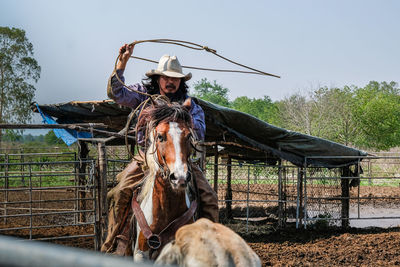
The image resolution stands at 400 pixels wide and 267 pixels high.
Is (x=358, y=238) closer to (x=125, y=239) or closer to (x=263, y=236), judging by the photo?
(x=263, y=236)

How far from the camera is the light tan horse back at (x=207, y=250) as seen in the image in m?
2.04

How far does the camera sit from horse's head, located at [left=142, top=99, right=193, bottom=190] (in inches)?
116

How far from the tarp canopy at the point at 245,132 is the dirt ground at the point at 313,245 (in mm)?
2068

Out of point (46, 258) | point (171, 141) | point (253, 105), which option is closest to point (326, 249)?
point (171, 141)

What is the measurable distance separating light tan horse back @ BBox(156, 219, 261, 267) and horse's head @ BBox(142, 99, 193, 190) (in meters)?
0.72

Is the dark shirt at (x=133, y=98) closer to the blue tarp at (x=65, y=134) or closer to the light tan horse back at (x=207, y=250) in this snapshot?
the light tan horse back at (x=207, y=250)

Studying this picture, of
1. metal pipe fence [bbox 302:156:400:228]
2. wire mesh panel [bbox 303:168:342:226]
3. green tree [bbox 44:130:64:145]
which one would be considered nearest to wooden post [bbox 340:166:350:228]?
metal pipe fence [bbox 302:156:400:228]

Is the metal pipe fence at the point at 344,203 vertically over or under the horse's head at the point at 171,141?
under

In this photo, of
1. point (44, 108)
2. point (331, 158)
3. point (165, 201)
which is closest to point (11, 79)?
point (44, 108)

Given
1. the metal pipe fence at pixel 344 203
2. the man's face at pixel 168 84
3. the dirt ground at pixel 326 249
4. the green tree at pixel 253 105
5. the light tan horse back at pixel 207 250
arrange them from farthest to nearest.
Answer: the green tree at pixel 253 105 < the metal pipe fence at pixel 344 203 < the dirt ground at pixel 326 249 < the man's face at pixel 168 84 < the light tan horse back at pixel 207 250

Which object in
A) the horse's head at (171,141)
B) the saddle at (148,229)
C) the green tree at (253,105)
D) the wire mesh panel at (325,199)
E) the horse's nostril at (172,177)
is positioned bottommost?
the wire mesh panel at (325,199)

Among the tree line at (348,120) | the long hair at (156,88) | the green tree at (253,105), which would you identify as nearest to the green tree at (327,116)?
the tree line at (348,120)

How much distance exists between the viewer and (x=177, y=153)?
10.0 ft

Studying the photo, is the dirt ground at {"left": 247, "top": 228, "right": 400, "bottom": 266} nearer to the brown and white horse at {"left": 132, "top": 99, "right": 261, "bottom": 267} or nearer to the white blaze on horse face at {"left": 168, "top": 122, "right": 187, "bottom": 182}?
the brown and white horse at {"left": 132, "top": 99, "right": 261, "bottom": 267}
